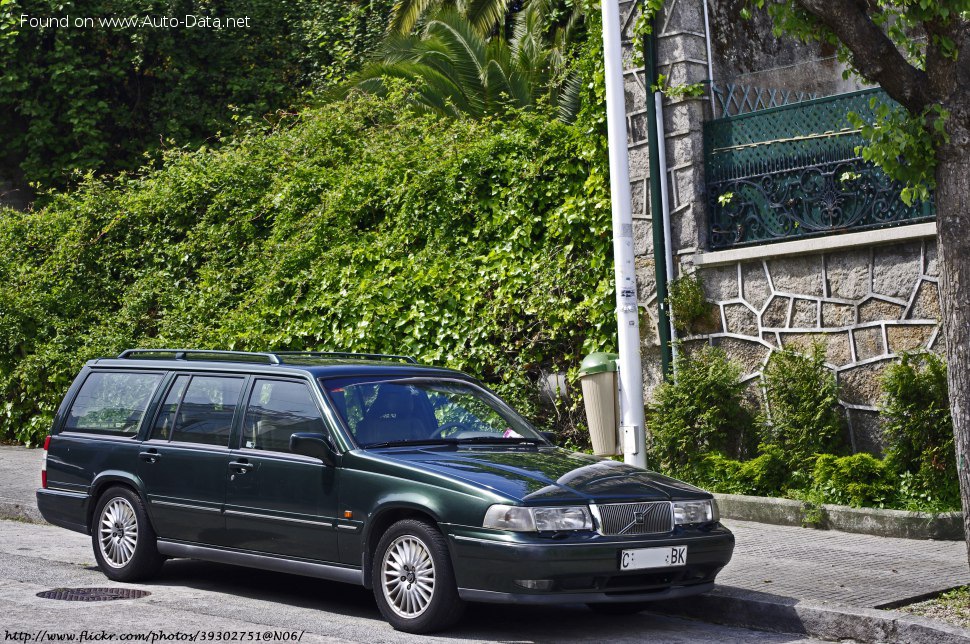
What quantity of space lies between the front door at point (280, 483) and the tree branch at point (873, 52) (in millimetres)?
3761

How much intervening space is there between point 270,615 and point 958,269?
4.40m

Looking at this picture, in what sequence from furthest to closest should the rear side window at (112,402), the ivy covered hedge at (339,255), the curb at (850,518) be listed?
the ivy covered hedge at (339,255) < the curb at (850,518) < the rear side window at (112,402)

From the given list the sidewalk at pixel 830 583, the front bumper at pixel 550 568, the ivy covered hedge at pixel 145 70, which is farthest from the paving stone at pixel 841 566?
the ivy covered hedge at pixel 145 70

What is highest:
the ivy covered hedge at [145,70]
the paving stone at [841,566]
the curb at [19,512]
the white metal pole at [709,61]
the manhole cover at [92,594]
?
the ivy covered hedge at [145,70]

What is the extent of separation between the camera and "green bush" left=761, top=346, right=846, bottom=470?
32.7 feet

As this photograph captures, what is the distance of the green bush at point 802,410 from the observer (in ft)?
32.7

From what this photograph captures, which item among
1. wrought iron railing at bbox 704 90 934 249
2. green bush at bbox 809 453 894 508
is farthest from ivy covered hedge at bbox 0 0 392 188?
green bush at bbox 809 453 894 508

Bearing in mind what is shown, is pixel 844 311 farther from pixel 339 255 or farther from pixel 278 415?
pixel 339 255

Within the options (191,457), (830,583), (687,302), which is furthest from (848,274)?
(191,457)

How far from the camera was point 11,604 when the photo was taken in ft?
23.5

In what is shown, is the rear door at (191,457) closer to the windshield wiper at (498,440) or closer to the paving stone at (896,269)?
the windshield wiper at (498,440)

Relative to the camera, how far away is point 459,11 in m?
21.8

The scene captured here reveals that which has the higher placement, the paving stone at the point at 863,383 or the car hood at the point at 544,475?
the paving stone at the point at 863,383

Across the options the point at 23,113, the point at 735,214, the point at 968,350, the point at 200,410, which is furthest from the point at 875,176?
the point at 23,113
